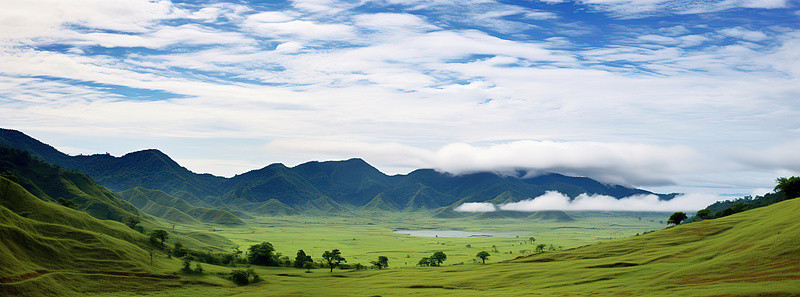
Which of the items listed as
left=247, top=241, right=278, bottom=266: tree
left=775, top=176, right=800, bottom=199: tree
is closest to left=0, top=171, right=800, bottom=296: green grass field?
left=247, top=241, right=278, bottom=266: tree

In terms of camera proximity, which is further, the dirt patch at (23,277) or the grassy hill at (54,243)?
the grassy hill at (54,243)

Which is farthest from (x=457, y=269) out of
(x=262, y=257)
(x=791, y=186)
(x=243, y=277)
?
(x=791, y=186)

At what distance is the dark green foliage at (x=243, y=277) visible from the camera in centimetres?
14038

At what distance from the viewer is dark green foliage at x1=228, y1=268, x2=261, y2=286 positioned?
461 feet

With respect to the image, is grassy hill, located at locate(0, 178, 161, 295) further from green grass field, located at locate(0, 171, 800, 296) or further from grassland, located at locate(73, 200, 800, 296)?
grassland, located at locate(73, 200, 800, 296)

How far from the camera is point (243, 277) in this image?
141 meters

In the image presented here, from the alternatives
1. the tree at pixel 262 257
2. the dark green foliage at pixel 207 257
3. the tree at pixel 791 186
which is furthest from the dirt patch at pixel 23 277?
the tree at pixel 791 186

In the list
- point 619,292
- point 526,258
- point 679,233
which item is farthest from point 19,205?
point 679,233

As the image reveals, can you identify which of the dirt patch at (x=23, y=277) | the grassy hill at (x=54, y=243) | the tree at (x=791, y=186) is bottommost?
the dirt patch at (x=23, y=277)

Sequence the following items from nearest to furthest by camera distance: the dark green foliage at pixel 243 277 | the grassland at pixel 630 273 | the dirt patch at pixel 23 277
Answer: the grassland at pixel 630 273
the dirt patch at pixel 23 277
the dark green foliage at pixel 243 277

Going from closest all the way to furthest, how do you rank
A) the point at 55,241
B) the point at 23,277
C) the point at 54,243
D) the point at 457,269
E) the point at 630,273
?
the point at 630,273, the point at 23,277, the point at 54,243, the point at 55,241, the point at 457,269

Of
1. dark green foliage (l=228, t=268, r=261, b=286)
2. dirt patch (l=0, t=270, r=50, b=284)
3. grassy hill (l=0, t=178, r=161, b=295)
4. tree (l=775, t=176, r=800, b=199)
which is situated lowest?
dark green foliage (l=228, t=268, r=261, b=286)

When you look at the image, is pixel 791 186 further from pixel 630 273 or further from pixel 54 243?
pixel 54 243

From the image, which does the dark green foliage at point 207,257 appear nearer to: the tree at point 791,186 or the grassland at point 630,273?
the grassland at point 630,273
